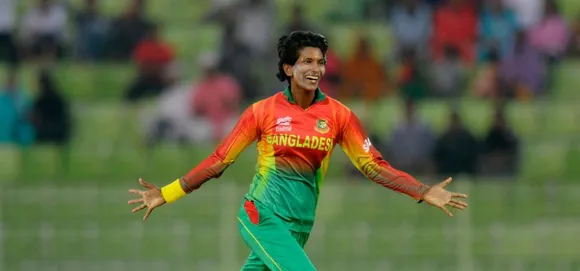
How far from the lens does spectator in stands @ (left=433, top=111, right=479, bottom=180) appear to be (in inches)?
513

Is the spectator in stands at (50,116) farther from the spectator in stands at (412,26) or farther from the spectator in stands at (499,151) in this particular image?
the spectator in stands at (499,151)

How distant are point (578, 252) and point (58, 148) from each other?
212 inches

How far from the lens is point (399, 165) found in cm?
1306

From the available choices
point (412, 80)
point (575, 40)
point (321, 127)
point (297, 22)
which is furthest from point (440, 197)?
point (575, 40)

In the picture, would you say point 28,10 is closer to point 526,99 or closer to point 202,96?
point 202,96

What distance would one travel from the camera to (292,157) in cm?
648

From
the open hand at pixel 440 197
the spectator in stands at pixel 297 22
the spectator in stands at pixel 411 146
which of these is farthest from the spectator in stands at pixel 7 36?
the open hand at pixel 440 197

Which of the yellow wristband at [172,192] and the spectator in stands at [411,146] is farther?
the spectator in stands at [411,146]

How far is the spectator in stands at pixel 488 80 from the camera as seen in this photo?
14211 millimetres

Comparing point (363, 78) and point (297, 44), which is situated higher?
point (297, 44)

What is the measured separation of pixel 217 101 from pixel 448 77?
2.52m

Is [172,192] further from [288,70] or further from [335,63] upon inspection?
[335,63]

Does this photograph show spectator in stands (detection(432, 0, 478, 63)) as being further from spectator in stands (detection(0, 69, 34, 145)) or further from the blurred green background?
spectator in stands (detection(0, 69, 34, 145))

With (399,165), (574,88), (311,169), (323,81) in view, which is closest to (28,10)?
(323,81)
